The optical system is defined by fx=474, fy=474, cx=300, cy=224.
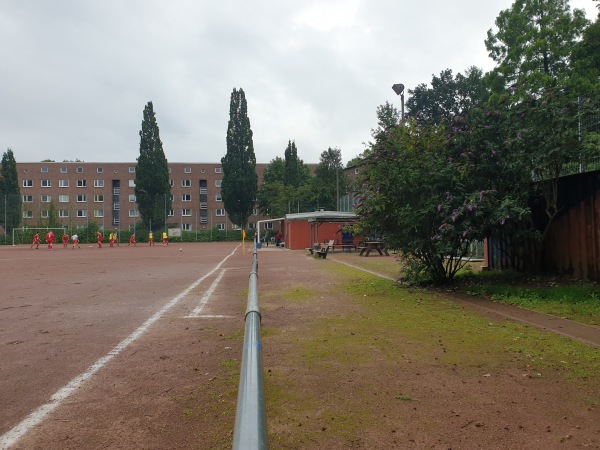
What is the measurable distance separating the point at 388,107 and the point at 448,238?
3423cm

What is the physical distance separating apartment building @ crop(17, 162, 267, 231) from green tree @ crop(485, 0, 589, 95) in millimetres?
51934

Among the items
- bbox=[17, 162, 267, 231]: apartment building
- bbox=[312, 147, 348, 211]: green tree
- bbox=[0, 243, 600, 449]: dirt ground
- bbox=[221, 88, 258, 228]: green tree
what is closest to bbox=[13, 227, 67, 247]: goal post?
bbox=[17, 162, 267, 231]: apartment building

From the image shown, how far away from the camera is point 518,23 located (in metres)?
34.3

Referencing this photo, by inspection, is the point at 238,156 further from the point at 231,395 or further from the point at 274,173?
the point at 231,395

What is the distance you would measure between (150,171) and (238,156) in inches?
482

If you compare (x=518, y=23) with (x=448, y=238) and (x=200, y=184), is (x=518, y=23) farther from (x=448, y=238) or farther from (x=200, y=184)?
(x=200, y=184)

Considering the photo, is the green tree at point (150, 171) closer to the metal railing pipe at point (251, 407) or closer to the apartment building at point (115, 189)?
the apartment building at point (115, 189)

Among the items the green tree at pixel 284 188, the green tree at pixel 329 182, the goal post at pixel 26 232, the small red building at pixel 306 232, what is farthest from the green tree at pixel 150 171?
the small red building at pixel 306 232

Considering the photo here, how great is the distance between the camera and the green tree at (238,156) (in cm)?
6638

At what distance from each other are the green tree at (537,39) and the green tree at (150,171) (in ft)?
148

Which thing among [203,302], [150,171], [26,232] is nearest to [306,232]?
[203,302]

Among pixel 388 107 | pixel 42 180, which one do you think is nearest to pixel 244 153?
pixel 388 107

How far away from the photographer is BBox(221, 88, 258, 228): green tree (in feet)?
218

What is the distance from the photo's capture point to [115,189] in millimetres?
82750
